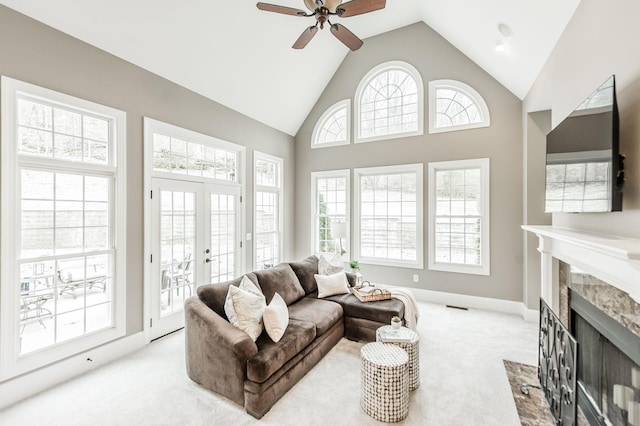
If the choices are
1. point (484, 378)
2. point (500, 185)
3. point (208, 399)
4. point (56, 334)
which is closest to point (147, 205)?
point (56, 334)

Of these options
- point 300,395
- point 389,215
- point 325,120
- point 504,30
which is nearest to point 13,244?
point 300,395

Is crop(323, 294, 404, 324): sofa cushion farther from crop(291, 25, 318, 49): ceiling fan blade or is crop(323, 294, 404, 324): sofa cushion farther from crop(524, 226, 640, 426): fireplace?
crop(291, 25, 318, 49): ceiling fan blade

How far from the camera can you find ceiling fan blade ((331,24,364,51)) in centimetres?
290

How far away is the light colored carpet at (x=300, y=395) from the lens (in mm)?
2133

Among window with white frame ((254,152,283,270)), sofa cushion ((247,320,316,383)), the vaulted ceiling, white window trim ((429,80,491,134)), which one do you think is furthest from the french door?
white window trim ((429,80,491,134))

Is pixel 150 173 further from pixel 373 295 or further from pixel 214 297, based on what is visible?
pixel 373 295

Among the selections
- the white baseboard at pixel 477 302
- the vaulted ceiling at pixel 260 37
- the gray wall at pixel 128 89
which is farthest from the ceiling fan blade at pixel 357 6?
the white baseboard at pixel 477 302

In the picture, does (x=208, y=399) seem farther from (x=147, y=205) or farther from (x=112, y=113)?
(x=112, y=113)

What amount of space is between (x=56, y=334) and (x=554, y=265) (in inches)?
191

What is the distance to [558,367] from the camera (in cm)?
203

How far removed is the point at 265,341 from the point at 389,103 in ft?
15.5

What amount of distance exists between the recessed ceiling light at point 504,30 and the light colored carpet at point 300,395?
3.60 metres

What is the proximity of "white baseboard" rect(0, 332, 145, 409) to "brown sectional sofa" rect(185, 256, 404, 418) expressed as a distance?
3.71 feet

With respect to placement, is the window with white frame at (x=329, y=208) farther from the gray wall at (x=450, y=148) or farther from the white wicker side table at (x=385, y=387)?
the white wicker side table at (x=385, y=387)
